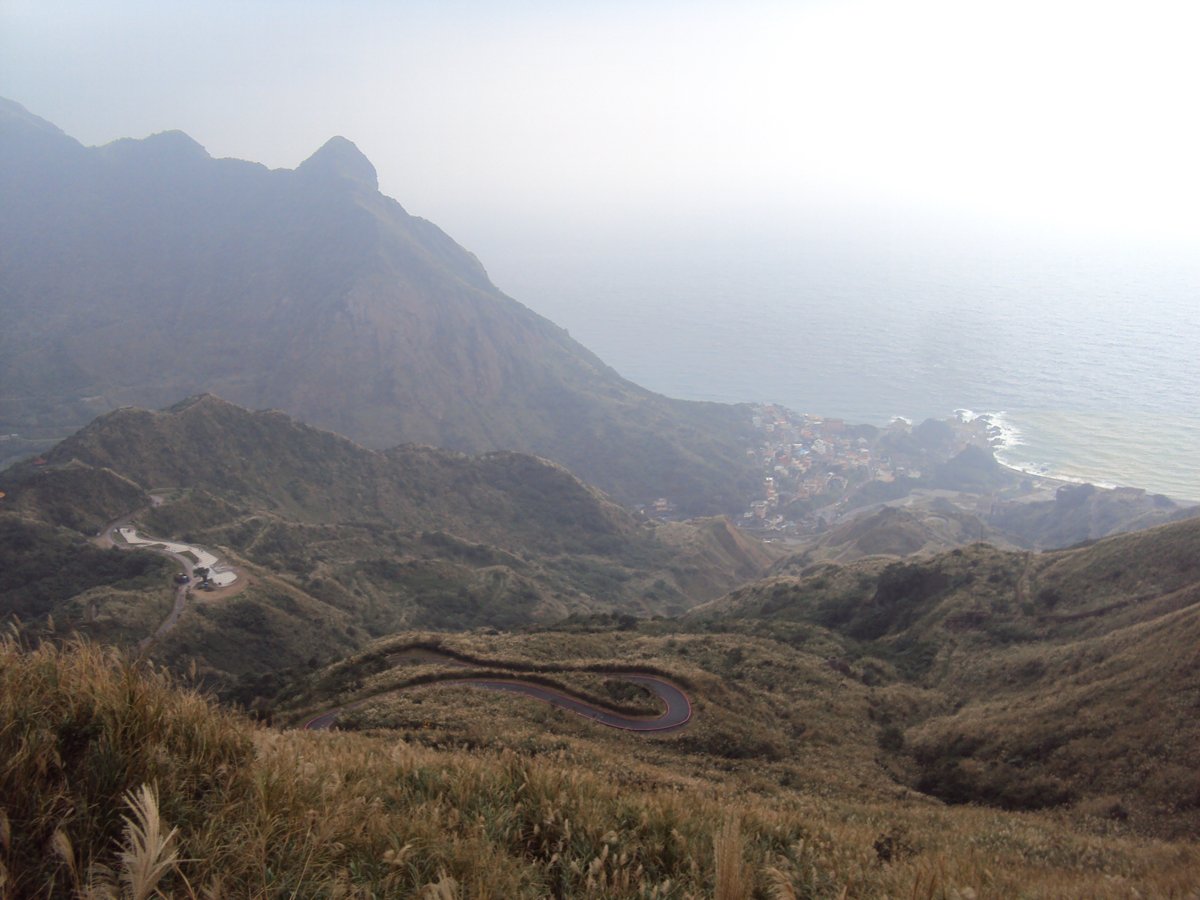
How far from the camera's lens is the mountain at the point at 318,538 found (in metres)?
45.7

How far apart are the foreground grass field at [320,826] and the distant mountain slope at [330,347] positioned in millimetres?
121291

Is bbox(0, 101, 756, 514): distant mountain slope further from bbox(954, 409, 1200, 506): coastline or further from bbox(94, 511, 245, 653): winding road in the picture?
bbox(94, 511, 245, 653): winding road

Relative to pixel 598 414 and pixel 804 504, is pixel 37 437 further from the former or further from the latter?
pixel 804 504

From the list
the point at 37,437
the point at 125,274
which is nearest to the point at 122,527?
the point at 37,437

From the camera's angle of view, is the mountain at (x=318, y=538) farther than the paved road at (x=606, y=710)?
Yes

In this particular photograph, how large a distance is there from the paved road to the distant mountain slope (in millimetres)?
Result: 100296

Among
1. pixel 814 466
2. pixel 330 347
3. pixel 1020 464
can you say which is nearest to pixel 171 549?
pixel 330 347

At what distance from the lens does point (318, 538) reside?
67.1m

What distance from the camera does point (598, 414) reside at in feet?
501

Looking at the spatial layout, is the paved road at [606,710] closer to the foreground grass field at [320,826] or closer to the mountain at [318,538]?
the mountain at [318,538]

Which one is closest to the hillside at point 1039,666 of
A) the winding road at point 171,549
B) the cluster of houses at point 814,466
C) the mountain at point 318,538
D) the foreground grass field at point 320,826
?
the foreground grass field at point 320,826

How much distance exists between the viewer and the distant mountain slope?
139 m

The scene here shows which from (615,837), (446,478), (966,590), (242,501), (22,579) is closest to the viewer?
(615,837)

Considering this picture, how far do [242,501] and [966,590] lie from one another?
227 ft
